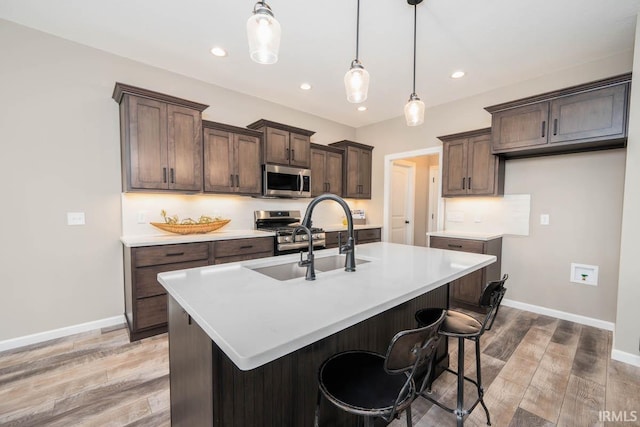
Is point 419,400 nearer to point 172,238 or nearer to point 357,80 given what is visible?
point 357,80

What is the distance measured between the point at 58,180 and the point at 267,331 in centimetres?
305

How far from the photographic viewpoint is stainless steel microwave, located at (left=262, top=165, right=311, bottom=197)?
3.69 meters

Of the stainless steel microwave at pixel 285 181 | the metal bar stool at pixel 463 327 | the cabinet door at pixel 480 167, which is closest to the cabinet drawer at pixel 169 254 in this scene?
the stainless steel microwave at pixel 285 181

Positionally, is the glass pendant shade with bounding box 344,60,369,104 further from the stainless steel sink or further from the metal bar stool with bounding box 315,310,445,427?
the metal bar stool with bounding box 315,310,445,427

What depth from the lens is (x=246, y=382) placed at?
39.4 inches

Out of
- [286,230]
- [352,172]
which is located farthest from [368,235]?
[286,230]

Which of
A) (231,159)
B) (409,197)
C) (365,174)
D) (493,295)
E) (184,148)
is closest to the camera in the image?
(493,295)

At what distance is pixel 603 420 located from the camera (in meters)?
1.64

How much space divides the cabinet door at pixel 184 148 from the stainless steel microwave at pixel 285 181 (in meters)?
0.87

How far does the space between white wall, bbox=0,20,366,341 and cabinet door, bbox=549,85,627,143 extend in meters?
4.37

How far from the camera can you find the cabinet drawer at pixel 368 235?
4535 millimetres

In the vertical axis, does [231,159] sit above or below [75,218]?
above

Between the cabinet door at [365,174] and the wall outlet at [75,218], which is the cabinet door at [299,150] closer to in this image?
the cabinet door at [365,174]

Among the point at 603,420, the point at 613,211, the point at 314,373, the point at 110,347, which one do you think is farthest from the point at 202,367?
the point at 613,211
